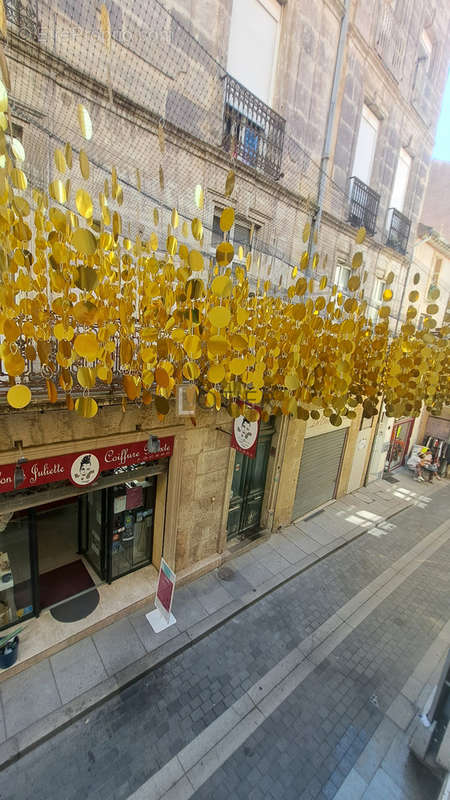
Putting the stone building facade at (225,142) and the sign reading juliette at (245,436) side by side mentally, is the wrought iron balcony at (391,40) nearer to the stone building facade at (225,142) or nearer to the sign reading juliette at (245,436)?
the stone building facade at (225,142)

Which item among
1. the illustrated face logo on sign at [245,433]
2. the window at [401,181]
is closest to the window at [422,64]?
Result: the window at [401,181]

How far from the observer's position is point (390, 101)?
1019cm

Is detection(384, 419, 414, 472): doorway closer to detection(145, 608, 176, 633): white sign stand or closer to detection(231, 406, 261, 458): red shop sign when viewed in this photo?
detection(231, 406, 261, 458): red shop sign

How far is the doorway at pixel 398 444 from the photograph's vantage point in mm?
14703

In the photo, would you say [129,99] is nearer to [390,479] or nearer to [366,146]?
[366,146]

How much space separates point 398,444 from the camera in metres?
15.3

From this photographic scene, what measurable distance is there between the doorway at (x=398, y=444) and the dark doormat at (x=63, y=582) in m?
12.4

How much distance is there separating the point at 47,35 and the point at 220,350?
5604mm

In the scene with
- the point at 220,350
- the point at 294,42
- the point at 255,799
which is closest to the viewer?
the point at 220,350

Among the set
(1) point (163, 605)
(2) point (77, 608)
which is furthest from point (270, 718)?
(2) point (77, 608)

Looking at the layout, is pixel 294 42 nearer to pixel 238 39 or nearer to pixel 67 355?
pixel 238 39

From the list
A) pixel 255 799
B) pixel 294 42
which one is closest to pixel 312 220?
pixel 294 42

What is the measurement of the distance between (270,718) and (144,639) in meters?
2.27

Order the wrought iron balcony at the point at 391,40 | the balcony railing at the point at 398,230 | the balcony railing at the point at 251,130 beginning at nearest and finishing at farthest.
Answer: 1. the balcony railing at the point at 251,130
2. the wrought iron balcony at the point at 391,40
3. the balcony railing at the point at 398,230
